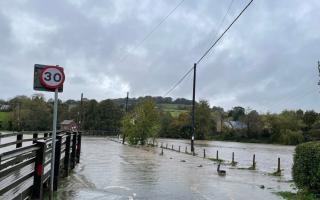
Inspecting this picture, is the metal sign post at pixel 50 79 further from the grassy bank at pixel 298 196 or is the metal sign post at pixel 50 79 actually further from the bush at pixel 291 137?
the bush at pixel 291 137

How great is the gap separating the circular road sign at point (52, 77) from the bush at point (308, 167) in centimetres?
736

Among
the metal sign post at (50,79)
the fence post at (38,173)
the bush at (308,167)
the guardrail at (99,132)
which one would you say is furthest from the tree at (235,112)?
the fence post at (38,173)

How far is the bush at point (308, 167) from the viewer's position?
13.5 m

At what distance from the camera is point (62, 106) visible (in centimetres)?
13662

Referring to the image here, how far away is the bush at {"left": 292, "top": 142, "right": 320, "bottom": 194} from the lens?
13508 millimetres

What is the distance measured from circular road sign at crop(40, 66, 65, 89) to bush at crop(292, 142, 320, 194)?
290 inches

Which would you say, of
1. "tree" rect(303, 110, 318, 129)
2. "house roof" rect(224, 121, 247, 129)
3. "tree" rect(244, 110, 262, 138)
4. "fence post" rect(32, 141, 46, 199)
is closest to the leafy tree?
"house roof" rect(224, 121, 247, 129)

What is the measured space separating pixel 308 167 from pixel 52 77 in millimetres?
8005

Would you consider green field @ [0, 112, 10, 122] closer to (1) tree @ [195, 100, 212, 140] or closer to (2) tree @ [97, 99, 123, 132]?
(2) tree @ [97, 99, 123, 132]

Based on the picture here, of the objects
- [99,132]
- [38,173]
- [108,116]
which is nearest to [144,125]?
[38,173]

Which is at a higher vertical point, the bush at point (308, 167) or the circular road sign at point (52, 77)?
the circular road sign at point (52, 77)

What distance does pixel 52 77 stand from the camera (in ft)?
34.1

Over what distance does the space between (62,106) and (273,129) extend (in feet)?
200

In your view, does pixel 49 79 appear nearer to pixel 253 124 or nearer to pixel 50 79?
pixel 50 79
